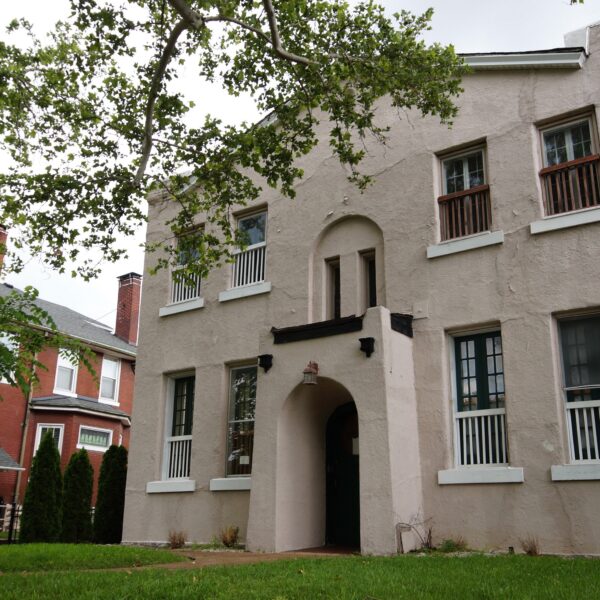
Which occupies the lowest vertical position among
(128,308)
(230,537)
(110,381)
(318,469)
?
(230,537)

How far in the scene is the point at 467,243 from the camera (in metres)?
11.4

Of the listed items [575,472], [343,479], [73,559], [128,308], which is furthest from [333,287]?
[128,308]

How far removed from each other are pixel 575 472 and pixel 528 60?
21.8 ft

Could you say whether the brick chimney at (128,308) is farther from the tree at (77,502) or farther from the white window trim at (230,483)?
the white window trim at (230,483)

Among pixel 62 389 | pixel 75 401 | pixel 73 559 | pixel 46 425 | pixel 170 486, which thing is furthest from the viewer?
pixel 62 389

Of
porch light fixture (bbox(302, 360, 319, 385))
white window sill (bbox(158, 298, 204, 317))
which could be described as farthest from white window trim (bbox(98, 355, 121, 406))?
porch light fixture (bbox(302, 360, 319, 385))

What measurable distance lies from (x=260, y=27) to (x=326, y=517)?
825 cm

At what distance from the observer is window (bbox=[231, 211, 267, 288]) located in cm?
1459

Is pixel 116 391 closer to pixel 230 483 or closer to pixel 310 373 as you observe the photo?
pixel 230 483

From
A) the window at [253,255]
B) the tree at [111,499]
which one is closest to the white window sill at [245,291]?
the window at [253,255]

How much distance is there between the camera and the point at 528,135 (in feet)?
37.2

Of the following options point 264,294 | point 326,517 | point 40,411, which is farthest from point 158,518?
point 40,411

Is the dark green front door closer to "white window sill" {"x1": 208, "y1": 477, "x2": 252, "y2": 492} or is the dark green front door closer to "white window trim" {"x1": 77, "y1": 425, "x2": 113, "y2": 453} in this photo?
"white window sill" {"x1": 208, "y1": 477, "x2": 252, "y2": 492}

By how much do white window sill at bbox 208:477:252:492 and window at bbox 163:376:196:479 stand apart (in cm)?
112
